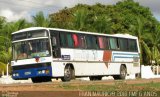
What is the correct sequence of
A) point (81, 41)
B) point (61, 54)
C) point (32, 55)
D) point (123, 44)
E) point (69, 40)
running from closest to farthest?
point (32, 55) → point (61, 54) → point (69, 40) → point (81, 41) → point (123, 44)

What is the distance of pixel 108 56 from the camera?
1224 inches

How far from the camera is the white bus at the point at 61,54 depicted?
82.3ft

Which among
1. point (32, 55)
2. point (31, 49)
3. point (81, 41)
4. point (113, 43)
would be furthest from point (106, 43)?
point (32, 55)

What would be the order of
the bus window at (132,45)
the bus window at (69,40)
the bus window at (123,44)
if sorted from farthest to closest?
1. the bus window at (132,45)
2. the bus window at (123,44)
3. the bus window at (69,40)

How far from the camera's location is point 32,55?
25.2 meters

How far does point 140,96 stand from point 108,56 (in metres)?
17.1

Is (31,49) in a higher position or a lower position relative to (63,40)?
lower

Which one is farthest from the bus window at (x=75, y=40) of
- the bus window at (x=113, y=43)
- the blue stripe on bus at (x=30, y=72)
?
the bus window at (x=113, y=43)

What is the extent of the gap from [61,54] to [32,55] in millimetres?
1585

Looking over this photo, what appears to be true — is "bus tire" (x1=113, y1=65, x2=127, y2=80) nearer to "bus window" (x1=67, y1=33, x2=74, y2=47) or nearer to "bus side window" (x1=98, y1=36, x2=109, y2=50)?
"bus side window" (x1=98, y1=36, x2=109, y2=50)

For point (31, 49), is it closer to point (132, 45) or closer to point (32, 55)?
point (32, 55)

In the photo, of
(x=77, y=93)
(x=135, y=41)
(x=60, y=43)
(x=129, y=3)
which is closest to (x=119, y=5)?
(x=129, y=3)

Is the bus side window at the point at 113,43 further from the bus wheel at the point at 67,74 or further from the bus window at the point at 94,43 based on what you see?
the bus wheel at the point at 67,74

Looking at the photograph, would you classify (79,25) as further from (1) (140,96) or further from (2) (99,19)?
(1) (140,96)
